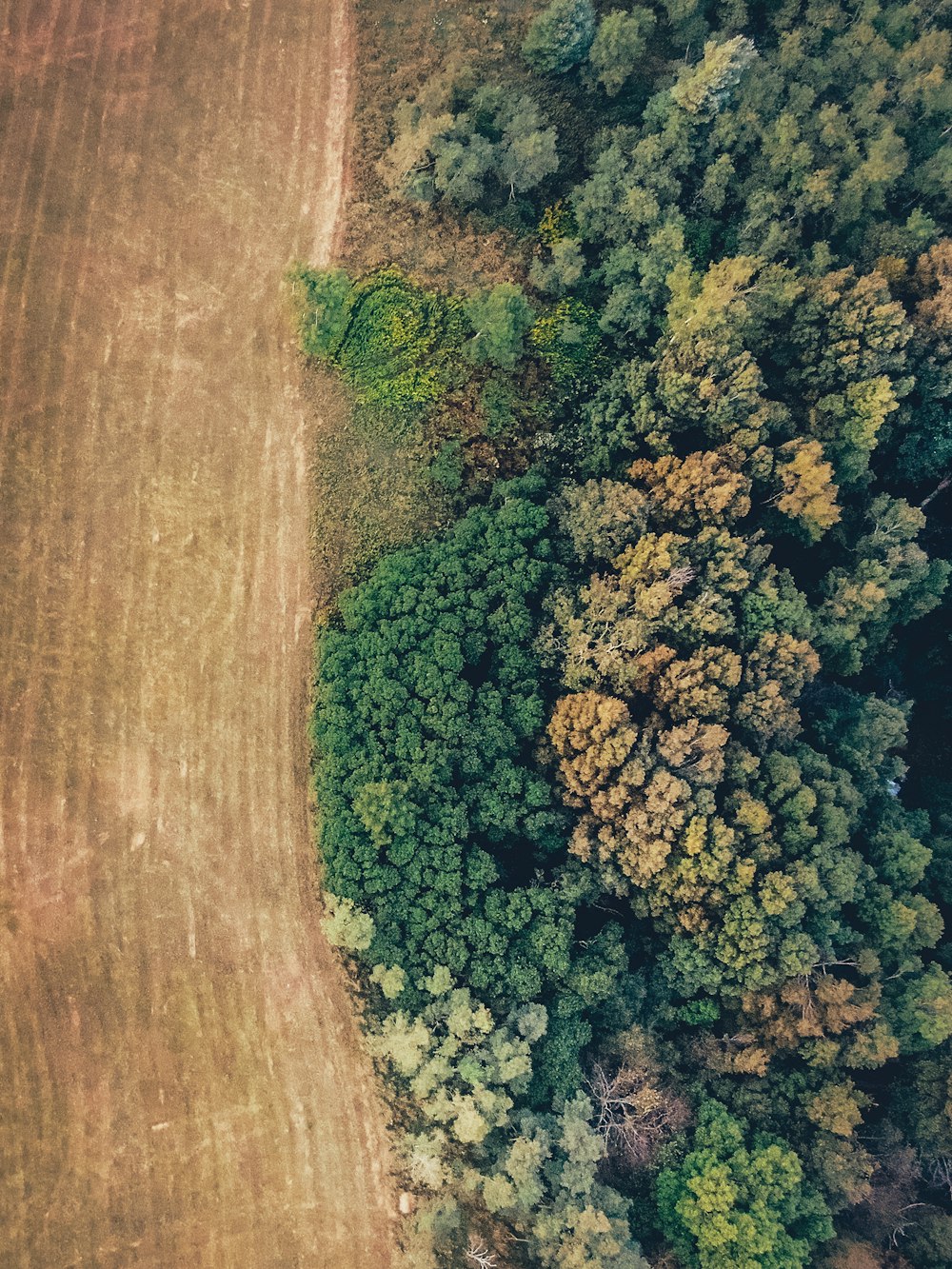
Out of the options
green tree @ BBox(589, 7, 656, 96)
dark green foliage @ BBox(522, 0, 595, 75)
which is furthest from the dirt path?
green tree @ BBox(589, 7, 656, 96)

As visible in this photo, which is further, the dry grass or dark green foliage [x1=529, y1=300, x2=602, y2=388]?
dark green foliage [x1=529, y1=300, x2=602, y2=388]

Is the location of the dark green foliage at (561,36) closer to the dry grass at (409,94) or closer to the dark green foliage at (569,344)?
the dry grass at (409,94)

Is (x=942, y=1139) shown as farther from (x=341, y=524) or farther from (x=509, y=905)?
(x=341, y=524)

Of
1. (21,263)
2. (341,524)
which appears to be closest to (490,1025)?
(341,524)

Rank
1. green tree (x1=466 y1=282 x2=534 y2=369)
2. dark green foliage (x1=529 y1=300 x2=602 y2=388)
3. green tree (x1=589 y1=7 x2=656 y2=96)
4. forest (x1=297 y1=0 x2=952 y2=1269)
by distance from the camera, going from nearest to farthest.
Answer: forest (x1=297 y1=0 x2=952 y2=1269) → green tree (x1=589 y1=7 x2=656 y2=96) → green tree (x1=466 y1=282 x2=534 y2=369) → dark green foliage (x1=529 y1=300 x2=602 y2=388)

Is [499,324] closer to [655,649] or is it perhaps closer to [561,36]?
[561,36]

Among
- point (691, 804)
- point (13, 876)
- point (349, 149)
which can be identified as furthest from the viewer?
point (349, 149)

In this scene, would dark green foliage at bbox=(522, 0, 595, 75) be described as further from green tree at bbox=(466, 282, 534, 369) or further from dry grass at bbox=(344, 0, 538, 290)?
green tree at bbox=(466, 282, 534, 369)

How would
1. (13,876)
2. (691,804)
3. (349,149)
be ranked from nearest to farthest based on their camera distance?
1. (691,804)
2. (13,876)
3. (349,149)
